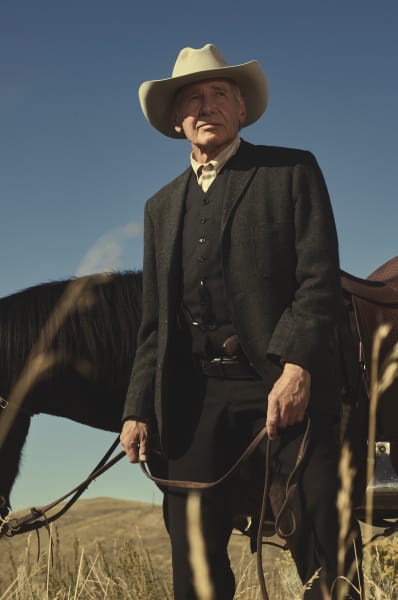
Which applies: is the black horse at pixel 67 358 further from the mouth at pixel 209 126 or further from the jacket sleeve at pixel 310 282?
the mouth at pixel 209 126

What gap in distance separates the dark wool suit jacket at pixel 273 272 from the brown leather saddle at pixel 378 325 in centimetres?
75

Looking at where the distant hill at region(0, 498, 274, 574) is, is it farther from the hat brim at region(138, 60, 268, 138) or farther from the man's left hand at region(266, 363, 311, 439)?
the man's left hand at region(266, 363, 311, 439)

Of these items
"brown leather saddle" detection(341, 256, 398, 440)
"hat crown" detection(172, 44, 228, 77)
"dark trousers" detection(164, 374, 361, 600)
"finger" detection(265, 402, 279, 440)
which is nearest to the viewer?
"finger" detection(265, 402, 279, 440)

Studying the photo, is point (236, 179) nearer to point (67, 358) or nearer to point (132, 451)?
point (132, 451)

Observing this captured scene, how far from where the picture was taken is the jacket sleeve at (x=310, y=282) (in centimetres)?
290

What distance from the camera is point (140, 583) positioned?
5.09m

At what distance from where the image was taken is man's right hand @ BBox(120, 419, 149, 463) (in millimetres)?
3264

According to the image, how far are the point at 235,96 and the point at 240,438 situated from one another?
4.40 feet

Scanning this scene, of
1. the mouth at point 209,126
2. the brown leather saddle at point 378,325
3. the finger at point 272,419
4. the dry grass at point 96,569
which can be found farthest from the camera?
the dry grass at point 96,569

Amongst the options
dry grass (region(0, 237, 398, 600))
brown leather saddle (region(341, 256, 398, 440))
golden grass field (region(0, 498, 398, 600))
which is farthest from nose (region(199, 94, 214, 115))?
golden grass field (region(0, 498, 398, 600))

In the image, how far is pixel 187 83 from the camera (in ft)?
11.1

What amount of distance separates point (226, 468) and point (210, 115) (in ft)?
4.35

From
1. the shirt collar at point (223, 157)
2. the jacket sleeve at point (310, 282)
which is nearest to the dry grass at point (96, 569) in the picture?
the jacket sleeve at point (310, 282)

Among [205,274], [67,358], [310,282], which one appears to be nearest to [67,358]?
[67,358]
